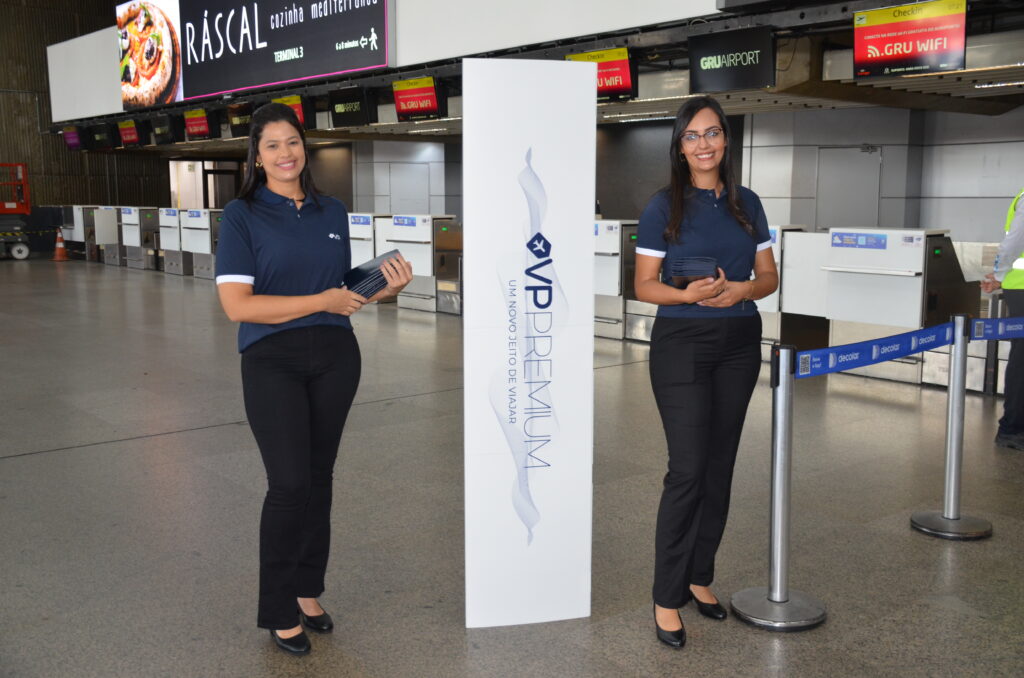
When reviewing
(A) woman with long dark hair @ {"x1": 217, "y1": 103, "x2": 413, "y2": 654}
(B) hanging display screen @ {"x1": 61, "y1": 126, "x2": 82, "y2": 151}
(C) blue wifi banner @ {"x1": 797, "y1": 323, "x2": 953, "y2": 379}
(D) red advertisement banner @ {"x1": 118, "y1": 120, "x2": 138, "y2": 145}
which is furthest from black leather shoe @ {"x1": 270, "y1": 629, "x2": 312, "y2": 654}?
(B) hanging display screen @ {"x1": 61, "y1": 126, "x2": 82, "y2": 151}

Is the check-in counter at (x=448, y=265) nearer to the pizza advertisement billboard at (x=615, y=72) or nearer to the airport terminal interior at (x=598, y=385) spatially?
the airport terminal interior at (x=598, y=385)

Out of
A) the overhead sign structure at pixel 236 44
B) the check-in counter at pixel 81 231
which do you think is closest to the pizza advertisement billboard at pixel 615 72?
the overhead sign structure at pixel 236 44

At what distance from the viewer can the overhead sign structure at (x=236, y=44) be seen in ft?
42.4

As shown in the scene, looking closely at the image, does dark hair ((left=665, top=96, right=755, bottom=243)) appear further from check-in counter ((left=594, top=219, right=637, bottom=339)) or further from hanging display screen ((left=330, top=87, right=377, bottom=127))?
hanging display screen ((left=330, top=87, right=377, bottom=127))

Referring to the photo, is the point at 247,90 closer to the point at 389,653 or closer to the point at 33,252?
the point at 33,252

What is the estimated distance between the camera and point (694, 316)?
2959 millimetres

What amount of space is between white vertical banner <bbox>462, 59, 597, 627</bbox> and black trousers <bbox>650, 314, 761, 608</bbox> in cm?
28

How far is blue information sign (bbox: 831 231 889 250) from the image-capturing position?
Answer: 742 cm

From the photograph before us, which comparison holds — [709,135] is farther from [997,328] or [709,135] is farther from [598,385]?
[598,385]

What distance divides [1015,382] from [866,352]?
2.54 m

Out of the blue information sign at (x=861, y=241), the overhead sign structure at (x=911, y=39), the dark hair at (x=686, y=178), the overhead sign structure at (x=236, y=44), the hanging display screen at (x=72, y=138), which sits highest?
the overhead sign structure at (x=236, y=44)

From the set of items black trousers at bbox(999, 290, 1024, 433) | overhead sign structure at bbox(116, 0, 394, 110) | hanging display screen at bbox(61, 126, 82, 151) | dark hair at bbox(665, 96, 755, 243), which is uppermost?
overhead sign structure at bbox(116, 0, 394, 110)

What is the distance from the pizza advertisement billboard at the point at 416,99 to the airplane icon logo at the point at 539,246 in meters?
9.72

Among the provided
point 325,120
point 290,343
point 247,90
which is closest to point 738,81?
point 290,343
